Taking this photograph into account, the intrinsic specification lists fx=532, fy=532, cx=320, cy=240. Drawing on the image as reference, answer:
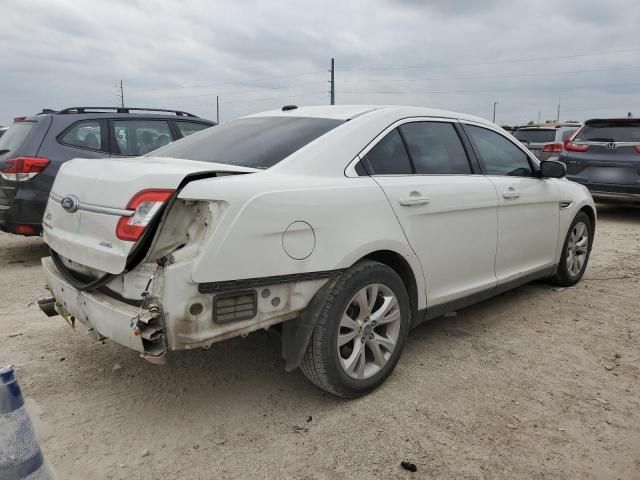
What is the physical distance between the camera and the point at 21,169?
229 inches

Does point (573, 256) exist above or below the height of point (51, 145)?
below

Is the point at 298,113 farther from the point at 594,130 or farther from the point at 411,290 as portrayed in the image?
the point at 594,130

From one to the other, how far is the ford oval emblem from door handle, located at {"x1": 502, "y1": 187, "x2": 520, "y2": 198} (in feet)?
9.47

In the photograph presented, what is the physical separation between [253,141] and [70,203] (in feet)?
3.51

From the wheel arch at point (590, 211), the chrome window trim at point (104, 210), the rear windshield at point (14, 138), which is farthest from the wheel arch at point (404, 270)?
the rear windshield at point (14, 138)

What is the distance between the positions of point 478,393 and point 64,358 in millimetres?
2643

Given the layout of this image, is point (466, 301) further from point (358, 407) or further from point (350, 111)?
point (350, 111)

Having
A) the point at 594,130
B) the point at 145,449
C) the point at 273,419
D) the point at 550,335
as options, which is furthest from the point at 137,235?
the point at 594,130

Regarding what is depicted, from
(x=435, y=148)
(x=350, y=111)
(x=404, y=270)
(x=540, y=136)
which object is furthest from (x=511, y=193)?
(x=540, y=136)

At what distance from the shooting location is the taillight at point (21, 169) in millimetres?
5805

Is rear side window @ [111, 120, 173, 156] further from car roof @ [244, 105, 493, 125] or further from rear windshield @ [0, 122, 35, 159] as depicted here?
car roof @ [244, 105, 493, 125]

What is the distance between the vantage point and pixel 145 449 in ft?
8.41

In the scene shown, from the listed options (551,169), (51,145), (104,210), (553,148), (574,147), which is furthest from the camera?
(553,148)

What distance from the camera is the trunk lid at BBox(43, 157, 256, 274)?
2.45 metres
